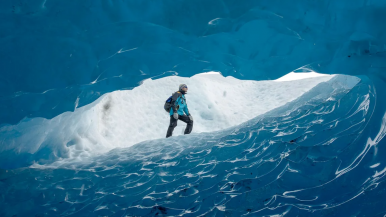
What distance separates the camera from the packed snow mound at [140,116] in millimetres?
6133

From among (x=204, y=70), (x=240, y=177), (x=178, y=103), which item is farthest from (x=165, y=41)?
(x=178, y=103)

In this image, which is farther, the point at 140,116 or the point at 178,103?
the point at 140,116

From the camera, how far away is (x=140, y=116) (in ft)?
30.7

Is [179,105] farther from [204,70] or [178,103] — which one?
[204,70]

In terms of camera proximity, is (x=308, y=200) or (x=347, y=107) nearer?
(x=308, y=200)

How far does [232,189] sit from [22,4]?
3.29m

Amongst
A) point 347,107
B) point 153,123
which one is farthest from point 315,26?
point 153,123

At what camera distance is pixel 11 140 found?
226 inches

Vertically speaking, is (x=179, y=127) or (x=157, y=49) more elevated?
→ (x=157, y=49)

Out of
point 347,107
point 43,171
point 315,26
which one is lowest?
point 43,171

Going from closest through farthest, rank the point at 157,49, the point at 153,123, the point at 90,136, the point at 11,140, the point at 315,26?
1. the point at 315,26
2. the point at 157,49
3. the point at 11,140
4. the point at 90,136
5. the point at 153,123

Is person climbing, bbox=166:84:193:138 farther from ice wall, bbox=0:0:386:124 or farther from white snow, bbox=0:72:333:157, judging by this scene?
white snow, bbox=0:72:333:157

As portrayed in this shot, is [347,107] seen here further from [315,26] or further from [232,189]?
[232,189]

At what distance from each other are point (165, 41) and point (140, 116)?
221 inches
